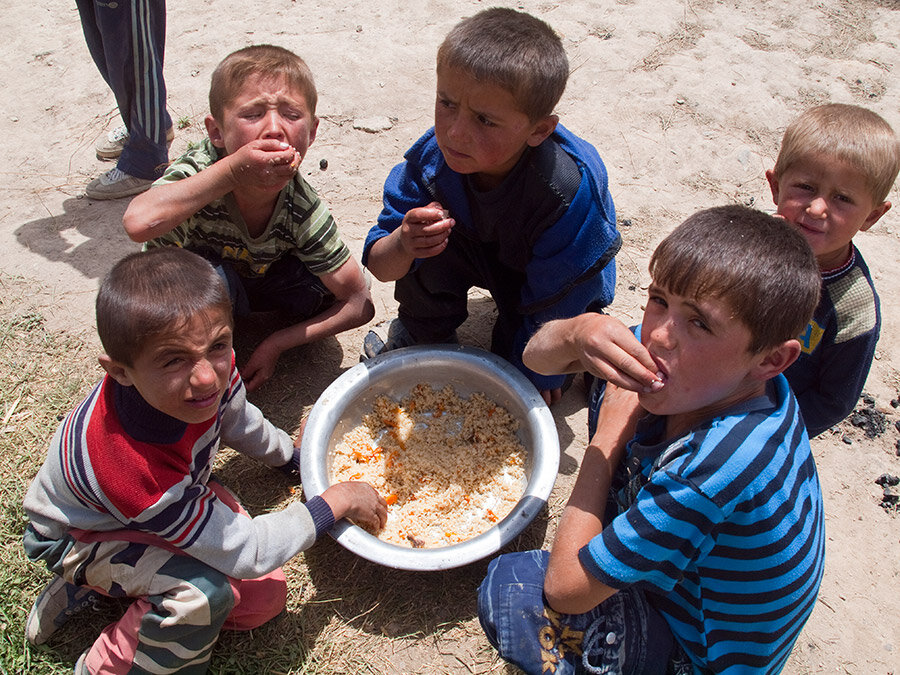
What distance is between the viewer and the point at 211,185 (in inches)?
101

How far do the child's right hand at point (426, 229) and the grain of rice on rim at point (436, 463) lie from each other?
2.20 ft

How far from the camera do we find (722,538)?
1727 millimetres

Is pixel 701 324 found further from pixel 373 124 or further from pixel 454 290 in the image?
pixel 373 124

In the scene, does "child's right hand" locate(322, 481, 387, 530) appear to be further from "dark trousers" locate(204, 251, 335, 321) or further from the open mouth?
"dark trousers" locate(204, 251, 335, 321)

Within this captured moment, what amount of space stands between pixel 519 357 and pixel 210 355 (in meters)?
1.36

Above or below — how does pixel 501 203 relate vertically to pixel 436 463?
above

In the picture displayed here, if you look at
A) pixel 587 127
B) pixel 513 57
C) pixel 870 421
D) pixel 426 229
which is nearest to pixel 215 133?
pixel 426 229

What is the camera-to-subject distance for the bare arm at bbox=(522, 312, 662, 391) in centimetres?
175

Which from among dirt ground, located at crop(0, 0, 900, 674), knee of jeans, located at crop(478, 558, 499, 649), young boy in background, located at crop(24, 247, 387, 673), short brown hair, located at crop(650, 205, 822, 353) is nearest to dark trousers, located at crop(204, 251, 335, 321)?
dirt ground, located at crop(0, 0, 900, 674)

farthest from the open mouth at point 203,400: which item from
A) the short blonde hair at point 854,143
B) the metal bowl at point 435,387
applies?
the short blonde hair at point 854,143

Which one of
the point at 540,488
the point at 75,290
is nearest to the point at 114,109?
the point at 75,290

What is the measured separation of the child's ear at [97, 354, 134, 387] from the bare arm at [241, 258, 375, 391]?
102cm

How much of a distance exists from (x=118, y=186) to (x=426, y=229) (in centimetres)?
245

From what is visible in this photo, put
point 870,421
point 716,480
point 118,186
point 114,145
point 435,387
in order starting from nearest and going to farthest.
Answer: point 716,480, point 435,387, point 870,421, point 118,186, point 114,145
